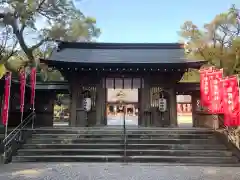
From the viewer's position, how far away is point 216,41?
24453mm

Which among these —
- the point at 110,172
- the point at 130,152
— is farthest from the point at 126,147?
the point at 110,172

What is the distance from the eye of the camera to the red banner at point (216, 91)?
10.5 meters

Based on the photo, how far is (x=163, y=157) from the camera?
358 inches

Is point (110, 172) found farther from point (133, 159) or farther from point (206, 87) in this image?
point (206, 87)

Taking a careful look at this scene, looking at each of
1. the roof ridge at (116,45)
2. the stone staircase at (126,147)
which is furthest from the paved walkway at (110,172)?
the roof ridge at (116,45)

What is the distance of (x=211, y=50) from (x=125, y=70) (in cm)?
1287

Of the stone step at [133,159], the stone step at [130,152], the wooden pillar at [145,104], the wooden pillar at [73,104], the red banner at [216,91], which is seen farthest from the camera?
the wooden pillar at [145,104]

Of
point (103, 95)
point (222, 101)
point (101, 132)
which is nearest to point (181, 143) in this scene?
point (222, 101)

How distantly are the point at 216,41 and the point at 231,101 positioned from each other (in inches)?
665

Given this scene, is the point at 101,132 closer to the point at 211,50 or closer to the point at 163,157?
the point at 163,157

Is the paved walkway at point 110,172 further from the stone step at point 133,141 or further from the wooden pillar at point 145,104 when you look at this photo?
the wooden pillar at point 145,104

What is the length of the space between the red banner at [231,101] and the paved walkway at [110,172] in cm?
212

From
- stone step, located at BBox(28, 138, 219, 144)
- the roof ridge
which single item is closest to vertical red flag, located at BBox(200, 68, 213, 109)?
stone step, located at BBox(28, 138, 219, 144)

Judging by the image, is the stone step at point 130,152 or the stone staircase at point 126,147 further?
the stone step at point 130,152
